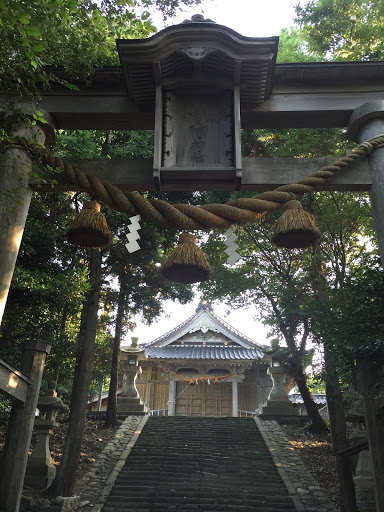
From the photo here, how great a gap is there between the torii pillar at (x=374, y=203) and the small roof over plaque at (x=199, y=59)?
100cm

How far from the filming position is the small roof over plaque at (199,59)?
3662 mm

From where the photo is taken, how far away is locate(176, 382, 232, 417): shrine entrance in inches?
838

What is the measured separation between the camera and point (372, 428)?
465 cm

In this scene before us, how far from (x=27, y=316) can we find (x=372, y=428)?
6.02 metres

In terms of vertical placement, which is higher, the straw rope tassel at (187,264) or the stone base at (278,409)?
the stone base at (278,409)

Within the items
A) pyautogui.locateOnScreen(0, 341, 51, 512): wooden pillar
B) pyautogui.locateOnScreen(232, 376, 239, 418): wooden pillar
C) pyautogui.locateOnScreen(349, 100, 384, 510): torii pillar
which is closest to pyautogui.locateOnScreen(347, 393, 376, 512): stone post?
pyautogui.locateOnScreen(349, 100, 384, 510): torii pillar

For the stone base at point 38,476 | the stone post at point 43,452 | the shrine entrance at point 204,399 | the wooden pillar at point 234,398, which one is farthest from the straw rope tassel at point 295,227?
the shrine entrance at point 204,399

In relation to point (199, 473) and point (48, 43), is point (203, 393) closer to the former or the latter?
point (199, 473)

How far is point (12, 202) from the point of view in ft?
11.6

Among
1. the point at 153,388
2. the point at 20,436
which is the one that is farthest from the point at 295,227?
the point at 153,388

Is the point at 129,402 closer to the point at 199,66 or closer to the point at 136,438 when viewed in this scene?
the point at 136,438

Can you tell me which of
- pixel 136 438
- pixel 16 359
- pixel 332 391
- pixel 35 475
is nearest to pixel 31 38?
pixel 16 359

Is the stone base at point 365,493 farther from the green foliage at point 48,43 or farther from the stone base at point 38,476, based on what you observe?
the green foliage at point 48,43

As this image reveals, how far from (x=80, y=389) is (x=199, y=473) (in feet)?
12.2
